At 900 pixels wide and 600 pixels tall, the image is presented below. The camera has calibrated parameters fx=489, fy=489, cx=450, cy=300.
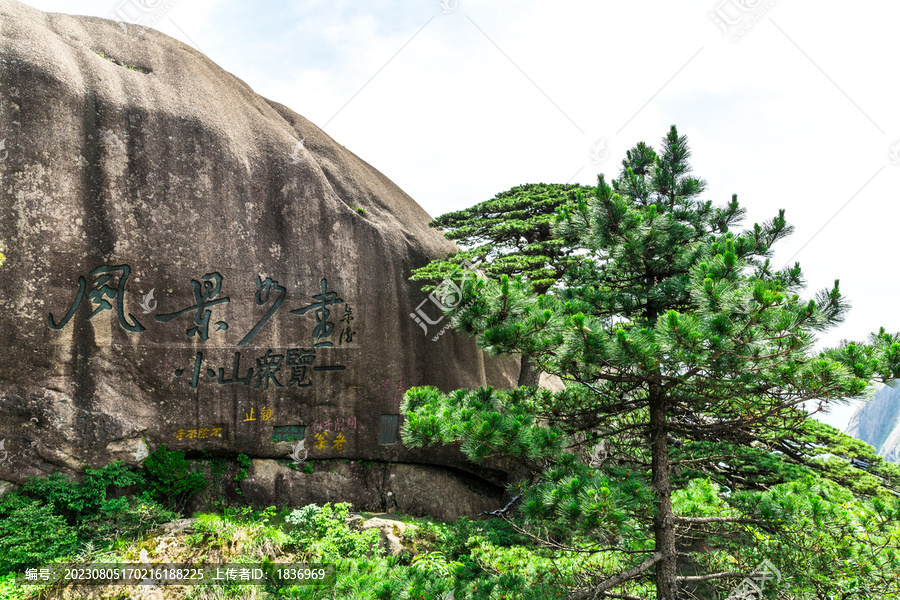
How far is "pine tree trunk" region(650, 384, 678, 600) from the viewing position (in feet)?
12.3

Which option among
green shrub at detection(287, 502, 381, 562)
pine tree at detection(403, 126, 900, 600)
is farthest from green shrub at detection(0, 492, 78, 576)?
pine tree at detection(403, 126, 900, 600)

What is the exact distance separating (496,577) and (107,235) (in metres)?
6.00

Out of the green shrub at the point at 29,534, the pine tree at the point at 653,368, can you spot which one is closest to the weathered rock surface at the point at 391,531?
the pine tree at the point at 653,368

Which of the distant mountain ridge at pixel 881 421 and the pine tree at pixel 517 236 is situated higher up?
the pine tree at pixel 517 236

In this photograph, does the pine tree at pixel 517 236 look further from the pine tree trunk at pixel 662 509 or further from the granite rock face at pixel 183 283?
the pine tree trunk at pixel 662 509

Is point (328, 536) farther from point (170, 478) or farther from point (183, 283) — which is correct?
point (183, 283)

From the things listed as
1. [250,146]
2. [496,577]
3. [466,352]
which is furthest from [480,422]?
[250,146]

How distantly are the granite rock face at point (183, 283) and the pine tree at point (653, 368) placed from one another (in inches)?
137

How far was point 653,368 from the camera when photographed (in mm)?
3268

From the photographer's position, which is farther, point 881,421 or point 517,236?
point 881,421

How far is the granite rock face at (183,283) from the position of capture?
573cm

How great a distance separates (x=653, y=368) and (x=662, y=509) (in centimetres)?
135

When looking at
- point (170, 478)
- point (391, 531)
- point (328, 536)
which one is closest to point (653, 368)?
point (391, 531)

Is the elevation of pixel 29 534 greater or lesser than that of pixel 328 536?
greater
